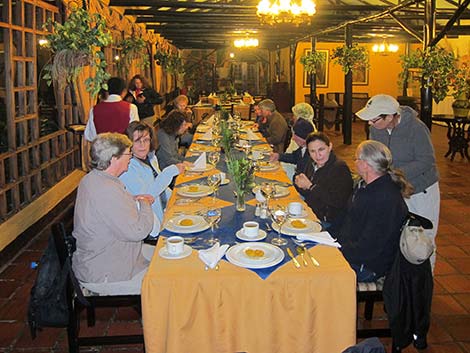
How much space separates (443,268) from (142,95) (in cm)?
570

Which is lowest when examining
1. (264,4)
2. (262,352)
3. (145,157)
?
(262,352)

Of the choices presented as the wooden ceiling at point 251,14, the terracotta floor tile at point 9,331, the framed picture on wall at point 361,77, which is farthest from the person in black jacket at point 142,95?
the framed picture on wall at point 361,77

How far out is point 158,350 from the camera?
233 cm

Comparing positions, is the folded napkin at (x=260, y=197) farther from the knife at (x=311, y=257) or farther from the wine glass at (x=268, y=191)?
the knife at (x=311, y=257)

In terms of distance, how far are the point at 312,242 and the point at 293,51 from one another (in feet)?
50.9

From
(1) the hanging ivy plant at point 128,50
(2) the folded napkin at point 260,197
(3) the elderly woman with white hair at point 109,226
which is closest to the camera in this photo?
(3) the elderly woman with white hair at point 109,226

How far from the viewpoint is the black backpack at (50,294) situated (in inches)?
105

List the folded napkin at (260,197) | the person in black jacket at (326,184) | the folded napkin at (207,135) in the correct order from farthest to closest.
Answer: the folded napkin at (207,135) < the person in black jacket at (326,184) < the folded napkin at (260,197)

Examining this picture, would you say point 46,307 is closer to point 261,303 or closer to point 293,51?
point 261,303

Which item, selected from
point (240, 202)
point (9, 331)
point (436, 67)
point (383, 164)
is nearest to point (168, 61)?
point (436, 67)

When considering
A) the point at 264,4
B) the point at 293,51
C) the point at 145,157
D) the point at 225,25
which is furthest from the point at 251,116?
the point at 145,157

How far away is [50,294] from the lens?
268 centimetres

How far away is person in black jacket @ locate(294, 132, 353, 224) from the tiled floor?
2.60 feet

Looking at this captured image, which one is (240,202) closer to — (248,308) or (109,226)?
(109,226)
